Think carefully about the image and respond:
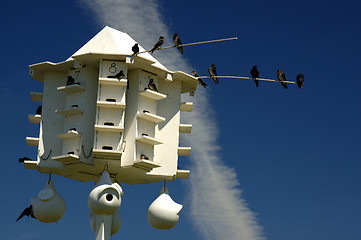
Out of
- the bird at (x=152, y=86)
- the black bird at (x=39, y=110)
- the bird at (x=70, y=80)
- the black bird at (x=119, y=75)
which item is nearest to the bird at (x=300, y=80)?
the bird at (x=152, y=86)

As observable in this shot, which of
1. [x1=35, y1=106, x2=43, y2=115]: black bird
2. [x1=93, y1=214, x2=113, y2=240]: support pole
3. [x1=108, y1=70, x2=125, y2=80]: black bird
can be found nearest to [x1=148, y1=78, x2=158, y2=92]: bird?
[x1=108, y1=70, x2=125, y2=80]: black bird

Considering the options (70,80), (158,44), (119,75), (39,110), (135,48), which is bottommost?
(39,110)

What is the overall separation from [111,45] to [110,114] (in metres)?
1.47

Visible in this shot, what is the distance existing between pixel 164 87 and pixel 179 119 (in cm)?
75

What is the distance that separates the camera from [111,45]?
2431 centimetres

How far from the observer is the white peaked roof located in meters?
24.1

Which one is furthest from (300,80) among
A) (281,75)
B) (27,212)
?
(27,212)

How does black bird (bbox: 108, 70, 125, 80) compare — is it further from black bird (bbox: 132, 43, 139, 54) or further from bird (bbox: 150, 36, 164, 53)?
bird (bbox: 150, 36, 164, 53)

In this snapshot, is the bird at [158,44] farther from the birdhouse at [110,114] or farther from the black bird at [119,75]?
the black bird at [119,75]

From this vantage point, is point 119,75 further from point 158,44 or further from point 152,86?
point 158,44

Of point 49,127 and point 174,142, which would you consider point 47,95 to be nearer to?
point 49,127

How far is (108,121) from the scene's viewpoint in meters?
23.9

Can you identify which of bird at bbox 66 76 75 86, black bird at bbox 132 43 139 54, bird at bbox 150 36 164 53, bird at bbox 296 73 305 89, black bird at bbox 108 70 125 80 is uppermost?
bird at bbox 150 36 164 53

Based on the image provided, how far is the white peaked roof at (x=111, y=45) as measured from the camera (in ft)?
79.2
